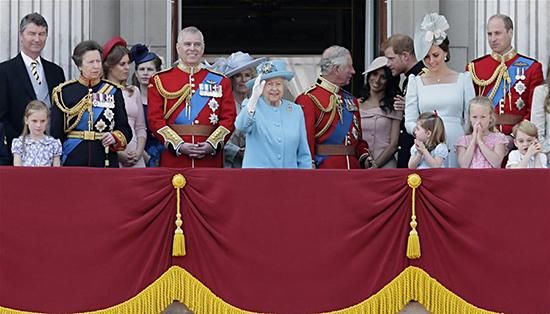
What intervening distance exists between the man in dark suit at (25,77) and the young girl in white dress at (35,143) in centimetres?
38

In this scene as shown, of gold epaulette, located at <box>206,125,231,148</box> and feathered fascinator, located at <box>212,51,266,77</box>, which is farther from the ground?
feathered fascinator, located at <box>212,51,266,77</box>

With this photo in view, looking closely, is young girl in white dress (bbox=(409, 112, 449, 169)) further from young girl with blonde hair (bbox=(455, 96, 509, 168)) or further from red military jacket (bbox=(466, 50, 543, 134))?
red military jacket (bbox=(466, 50, 543, 134))

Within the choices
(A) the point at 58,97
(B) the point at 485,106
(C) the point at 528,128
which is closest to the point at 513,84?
(B) the point at 485,106

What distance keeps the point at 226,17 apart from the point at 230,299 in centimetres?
876

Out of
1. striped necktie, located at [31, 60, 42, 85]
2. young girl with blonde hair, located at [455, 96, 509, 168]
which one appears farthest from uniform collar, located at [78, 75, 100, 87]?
young girl with blonde hair, located at [455, 96, 509, 168]

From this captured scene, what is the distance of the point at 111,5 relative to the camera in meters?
13.2

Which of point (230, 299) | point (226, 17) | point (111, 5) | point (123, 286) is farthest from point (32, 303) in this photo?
point (226, 17)

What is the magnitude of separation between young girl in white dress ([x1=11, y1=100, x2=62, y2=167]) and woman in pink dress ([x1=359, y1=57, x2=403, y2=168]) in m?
2.55

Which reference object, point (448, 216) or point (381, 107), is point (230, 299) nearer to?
point (448, 216)

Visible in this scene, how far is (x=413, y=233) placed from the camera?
1025cm

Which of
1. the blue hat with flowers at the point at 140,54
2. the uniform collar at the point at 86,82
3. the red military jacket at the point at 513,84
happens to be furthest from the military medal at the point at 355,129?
the uniform collar at the point at 86,82

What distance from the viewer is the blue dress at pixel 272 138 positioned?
1093cm

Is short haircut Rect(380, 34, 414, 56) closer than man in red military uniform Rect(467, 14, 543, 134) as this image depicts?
No

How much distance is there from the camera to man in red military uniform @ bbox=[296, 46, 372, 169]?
1162 centimetres
